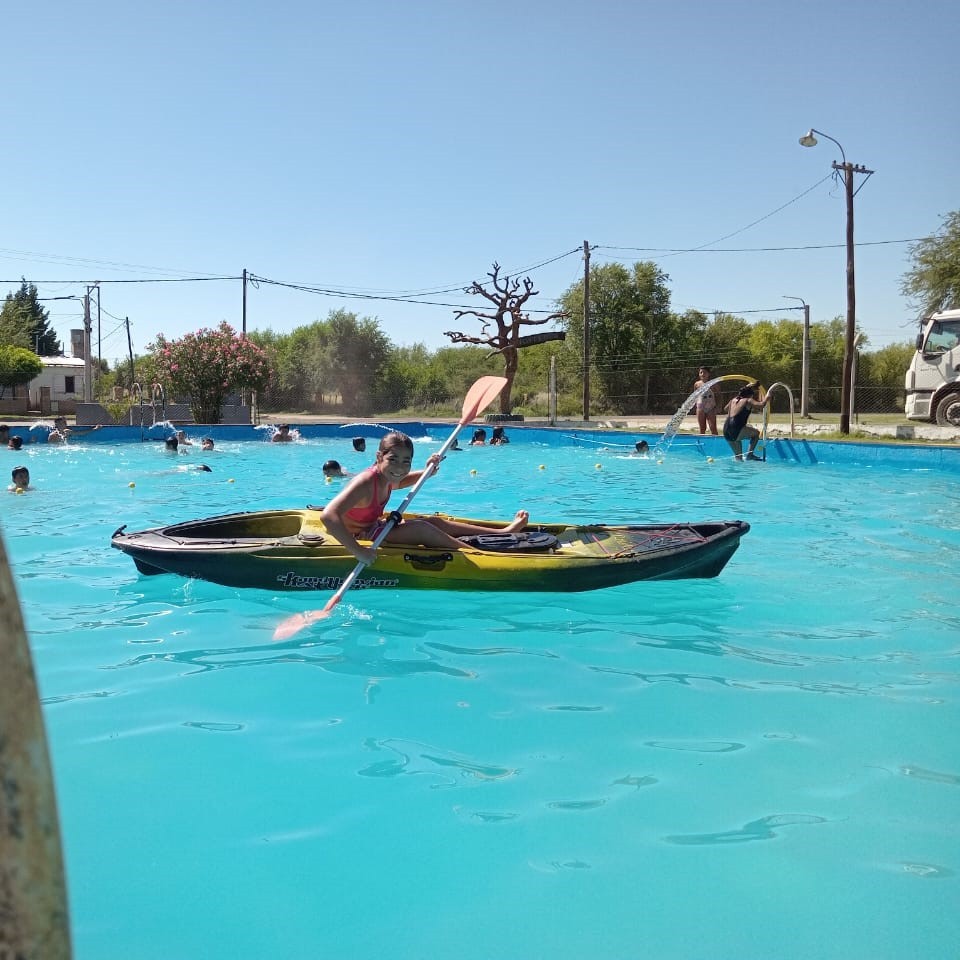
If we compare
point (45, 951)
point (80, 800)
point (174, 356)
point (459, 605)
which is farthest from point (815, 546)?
point (174, 356)

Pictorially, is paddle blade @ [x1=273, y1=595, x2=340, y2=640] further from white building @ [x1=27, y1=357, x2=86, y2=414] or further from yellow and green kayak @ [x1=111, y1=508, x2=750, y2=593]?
white building @ [x1=27, y1=357, x2=86, y2=414]

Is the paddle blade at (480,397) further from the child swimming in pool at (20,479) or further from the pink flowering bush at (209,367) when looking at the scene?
the pink flowering bush at (209,367)

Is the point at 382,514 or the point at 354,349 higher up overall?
the point at 354,349

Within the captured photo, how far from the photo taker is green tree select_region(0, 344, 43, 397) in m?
36.7

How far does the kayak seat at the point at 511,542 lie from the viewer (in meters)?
6.37

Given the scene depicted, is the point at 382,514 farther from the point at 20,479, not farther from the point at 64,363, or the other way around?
the point at 64,363

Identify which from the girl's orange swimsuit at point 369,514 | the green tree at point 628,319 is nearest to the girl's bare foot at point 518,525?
the girl's orange swimsuit at point 369,514

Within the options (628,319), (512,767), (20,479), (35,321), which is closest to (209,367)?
(20,479)

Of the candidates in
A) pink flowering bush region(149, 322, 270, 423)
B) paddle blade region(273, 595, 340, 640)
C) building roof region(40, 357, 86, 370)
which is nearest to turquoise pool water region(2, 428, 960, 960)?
paddle blade region(273, 595, 340, 640)

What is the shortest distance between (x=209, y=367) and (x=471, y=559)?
21.9 meters

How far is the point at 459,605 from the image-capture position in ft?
21.2

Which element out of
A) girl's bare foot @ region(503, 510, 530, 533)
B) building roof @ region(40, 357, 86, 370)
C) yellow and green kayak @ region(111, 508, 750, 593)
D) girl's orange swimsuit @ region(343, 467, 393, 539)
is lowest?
yellow and green kayak @ region(111, 508, 750, 593)

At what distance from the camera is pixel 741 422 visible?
1641 cm

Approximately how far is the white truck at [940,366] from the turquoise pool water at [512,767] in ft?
43.1
